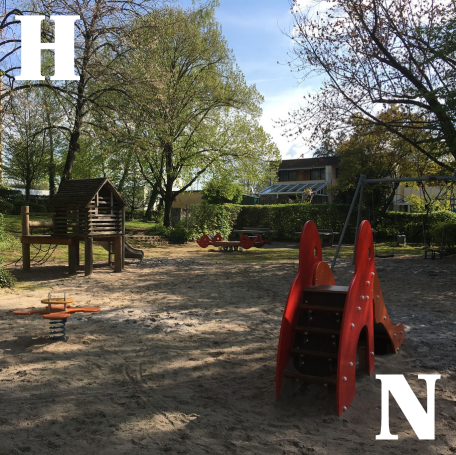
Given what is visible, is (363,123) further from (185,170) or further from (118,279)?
(185,170)

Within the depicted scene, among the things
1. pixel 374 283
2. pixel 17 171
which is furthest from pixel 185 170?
pixel 374 283

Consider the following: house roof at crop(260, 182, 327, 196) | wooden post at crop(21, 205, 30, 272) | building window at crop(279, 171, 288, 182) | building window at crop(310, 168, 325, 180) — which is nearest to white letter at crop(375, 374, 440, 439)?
wooden post at crop(21, 205, 30, 272)

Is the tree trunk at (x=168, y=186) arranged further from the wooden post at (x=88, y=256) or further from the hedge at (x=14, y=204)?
the wooden post at (x=88, y=256)

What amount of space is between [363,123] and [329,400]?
13475mm

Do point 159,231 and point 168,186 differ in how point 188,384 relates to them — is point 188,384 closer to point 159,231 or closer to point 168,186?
point 159,231

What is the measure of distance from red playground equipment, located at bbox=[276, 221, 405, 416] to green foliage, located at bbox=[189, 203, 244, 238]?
20291 mm

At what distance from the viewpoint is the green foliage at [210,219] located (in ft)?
Answer: 84.0

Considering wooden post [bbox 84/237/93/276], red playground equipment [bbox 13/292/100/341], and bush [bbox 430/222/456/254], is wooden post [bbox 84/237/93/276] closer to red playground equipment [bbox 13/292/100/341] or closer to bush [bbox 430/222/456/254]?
red playground equipment [bbox 13/292/100/341]

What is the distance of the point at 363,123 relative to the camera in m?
15.9

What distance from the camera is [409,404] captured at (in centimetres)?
395

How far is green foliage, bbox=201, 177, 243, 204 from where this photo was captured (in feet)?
94.1

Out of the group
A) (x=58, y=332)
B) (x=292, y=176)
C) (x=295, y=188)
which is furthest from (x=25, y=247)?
(x=292, y=176)

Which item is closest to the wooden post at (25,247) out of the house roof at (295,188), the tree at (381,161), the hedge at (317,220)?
the tree at (381,161)

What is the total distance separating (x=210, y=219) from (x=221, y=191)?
31.0 feet
